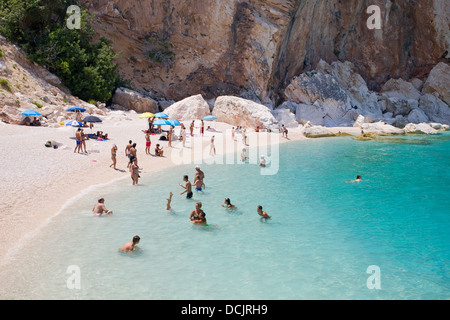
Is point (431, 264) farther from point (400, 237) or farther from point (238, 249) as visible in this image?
point (238, 249)

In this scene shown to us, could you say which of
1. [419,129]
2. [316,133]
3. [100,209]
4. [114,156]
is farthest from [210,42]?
[100,209]

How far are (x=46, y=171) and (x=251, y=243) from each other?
395 inches

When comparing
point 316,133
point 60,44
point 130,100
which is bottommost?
point 316,133

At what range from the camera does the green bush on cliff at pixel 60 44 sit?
30.4m

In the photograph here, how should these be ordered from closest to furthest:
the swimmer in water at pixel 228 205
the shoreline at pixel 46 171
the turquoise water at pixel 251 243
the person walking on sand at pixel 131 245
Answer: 1. the turquoise water at pixel 251 243
2. the person walking on sand at pixel 131 245
3. the shoreline at pixel 46 171
4. the swimmer in water at pixel 228 205

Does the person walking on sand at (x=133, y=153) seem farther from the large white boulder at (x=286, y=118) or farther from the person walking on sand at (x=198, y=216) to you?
the large white boulder at (x=286, y=118)

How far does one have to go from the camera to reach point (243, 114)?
3453cm

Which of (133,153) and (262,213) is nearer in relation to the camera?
(262,213)

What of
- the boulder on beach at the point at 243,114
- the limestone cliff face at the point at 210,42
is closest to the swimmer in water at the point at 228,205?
the boulder on beach at the point at 243,114

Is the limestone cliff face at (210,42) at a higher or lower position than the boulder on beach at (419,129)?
higher

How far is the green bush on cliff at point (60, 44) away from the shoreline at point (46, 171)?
694cm

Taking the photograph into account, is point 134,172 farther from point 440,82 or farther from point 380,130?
point 440,82
